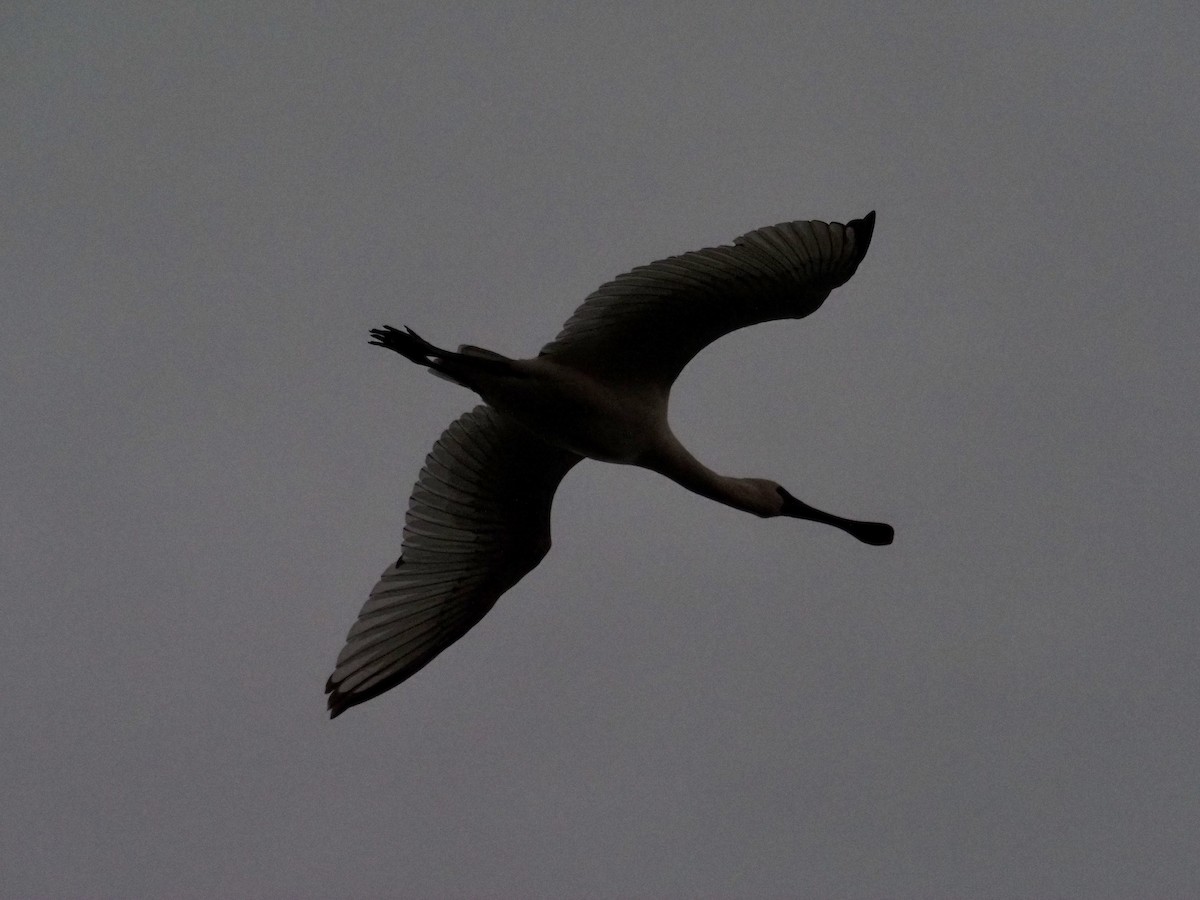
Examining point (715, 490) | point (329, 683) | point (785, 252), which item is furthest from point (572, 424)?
point (329, 683)

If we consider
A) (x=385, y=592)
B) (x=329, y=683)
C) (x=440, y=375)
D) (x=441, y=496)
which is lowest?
(x=329, y=683)

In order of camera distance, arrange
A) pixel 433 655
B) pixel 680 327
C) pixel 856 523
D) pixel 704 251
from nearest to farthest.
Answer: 1. pixel 704 251
2. pixel 680 327
3. pixel 433 655
4. pixel 856 523

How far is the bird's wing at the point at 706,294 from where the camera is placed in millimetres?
8227

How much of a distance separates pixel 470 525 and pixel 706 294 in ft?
8.98

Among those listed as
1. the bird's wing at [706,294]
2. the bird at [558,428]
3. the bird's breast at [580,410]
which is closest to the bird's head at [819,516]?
the bird at [558,428]

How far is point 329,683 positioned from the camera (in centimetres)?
916

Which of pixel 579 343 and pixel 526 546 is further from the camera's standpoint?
pixel 526 546

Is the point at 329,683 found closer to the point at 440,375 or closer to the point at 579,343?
the point at 440,375

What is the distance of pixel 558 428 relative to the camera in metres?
9.01

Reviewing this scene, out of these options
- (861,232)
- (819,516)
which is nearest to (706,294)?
(861,232)

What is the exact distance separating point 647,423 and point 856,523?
95.9 inches

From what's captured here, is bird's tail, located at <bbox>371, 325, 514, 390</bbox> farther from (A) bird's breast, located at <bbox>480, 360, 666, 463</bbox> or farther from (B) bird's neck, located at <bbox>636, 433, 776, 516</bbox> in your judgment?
(B) bird's neck, located at <bbox>636, 433, 776, 516</bbox>

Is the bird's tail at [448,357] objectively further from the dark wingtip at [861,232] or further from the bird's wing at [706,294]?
the dark wingtip at [861,232]

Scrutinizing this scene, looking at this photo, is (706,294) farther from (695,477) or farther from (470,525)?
(470,525)
